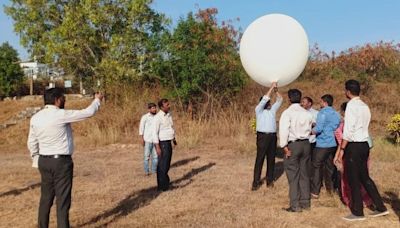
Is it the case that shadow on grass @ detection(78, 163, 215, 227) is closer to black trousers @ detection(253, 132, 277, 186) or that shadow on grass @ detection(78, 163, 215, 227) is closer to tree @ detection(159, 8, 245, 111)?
black trousers @ detection(253, 132, 277, 186)

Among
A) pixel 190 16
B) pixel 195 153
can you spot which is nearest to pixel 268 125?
pixel 195 153

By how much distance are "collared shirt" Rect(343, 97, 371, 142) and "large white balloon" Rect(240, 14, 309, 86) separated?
1.46m

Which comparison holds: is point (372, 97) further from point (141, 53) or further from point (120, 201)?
point (120, 201)

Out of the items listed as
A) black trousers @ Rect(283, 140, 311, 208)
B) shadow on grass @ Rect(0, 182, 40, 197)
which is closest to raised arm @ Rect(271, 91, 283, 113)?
black trousers @ Rect(283, 140, 311, 208)

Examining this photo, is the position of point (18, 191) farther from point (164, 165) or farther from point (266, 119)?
point (266, 119)

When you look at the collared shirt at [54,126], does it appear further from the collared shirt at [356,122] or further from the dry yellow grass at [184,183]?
the collared shirt at [356,122]

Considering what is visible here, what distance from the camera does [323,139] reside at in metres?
7.68

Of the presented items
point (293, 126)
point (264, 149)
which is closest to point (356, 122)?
point (293, 126)

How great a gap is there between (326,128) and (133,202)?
334 cm

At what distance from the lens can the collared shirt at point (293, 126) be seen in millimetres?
6816

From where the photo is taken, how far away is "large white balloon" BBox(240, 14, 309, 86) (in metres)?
7.33

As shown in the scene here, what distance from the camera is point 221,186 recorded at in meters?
8.97

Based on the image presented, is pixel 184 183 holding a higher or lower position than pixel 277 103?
lower

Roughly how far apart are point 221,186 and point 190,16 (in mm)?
10314
